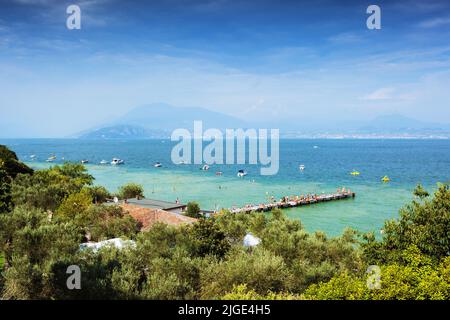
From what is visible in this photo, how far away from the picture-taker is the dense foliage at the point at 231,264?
11.9m

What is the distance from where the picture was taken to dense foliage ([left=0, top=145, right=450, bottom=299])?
11.9 meters

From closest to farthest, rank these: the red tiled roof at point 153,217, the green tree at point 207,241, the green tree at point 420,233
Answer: the green tree at point 420,233 < the green tree at point 207,241 < the red tiled roof at point 153,217

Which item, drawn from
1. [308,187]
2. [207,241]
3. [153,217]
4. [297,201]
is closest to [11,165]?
[153,217]

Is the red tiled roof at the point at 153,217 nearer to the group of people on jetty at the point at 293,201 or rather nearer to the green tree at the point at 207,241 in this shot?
the green tree at the point at 207,241

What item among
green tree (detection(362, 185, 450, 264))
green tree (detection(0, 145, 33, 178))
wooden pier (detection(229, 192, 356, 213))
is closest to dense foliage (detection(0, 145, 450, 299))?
green tree (detection(362, 185, 450, 264))

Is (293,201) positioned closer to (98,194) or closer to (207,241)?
(98,194)

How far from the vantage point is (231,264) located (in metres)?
14.2

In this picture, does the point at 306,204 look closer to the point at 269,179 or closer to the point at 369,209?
the point at 369,209

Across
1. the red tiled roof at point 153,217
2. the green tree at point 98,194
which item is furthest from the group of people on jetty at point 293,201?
the red tiled roof at point 153,217

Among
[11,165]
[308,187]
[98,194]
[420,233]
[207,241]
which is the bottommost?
[308,187]

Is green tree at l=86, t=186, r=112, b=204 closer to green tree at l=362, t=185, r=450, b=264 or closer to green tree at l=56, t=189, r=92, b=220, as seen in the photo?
green tree at l=56, t=189, r=92, b=220

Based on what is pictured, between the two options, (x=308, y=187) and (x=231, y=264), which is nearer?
(x=231, y=264)

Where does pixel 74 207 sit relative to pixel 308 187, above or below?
above

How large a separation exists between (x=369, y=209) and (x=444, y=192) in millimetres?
41011
